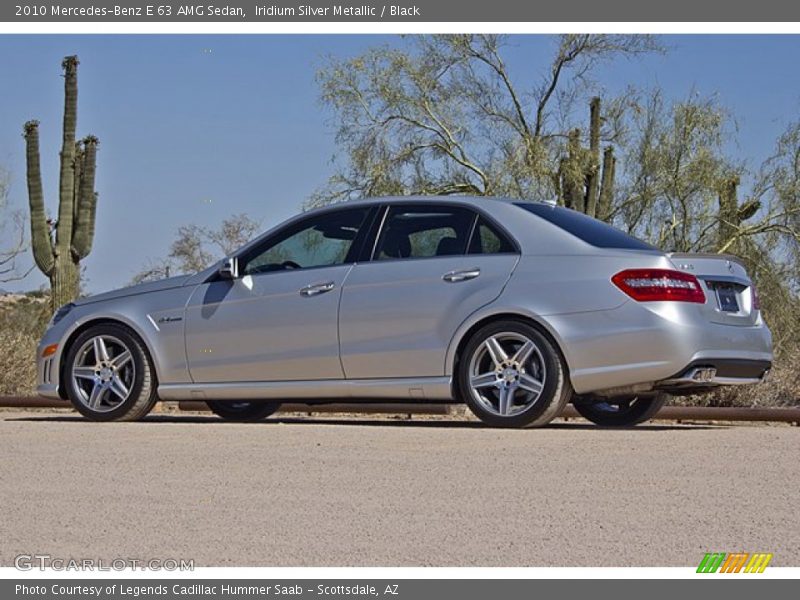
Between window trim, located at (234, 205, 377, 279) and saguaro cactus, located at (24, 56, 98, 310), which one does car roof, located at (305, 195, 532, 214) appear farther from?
saguaro cactus, located at (24, 56, 98, 310)

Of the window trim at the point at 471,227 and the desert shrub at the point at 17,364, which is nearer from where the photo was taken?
the window trim at the point at 471,227

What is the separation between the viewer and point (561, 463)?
26.0 feet

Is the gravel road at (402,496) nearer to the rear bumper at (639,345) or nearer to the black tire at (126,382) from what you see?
the rear bumper at (639,345)

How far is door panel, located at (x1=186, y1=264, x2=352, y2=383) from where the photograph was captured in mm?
10492

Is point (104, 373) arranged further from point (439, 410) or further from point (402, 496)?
point (402, 496)

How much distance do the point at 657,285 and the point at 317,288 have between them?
246cm

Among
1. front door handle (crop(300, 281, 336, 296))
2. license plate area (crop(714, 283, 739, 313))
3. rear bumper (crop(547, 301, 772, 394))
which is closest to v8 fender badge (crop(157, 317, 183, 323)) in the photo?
front door handle (crop(300, 281, 336, 296))

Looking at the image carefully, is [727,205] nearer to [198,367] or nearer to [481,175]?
[481,175]

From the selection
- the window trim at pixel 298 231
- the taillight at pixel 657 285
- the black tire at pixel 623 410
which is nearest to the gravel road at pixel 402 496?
the taillight at pixel 657 285

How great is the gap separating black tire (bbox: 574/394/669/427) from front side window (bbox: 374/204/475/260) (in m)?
1.81

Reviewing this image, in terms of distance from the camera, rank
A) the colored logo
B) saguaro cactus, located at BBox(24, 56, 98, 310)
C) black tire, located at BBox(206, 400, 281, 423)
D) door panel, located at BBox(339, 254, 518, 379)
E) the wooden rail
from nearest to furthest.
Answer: the colored logo → door panel, located at BBox(339, 254, 518, 379) → the wooden rail → black tire, located at BBox(206, 400, 281, 423) → saguaro cactus, located at BBox(24, 56, 98, 310)

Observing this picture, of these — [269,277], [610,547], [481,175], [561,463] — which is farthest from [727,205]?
[610,547]

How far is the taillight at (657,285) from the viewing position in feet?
31.3

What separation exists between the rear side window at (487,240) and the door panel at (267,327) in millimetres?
939
